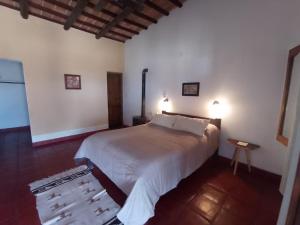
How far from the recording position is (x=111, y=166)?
6.50 feet

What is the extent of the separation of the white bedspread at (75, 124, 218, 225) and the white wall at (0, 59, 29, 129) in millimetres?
3950

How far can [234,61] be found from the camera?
280cm

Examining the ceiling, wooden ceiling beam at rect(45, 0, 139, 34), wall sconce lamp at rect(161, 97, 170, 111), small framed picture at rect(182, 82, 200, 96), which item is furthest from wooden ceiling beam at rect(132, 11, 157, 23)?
wall sconce lamp at rect(161, 97, 170, 111)

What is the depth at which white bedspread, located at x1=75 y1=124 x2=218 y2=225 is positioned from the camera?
5.02ft

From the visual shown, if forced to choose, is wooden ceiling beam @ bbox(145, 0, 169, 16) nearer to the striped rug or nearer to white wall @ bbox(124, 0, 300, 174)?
white wall @ bbox(124, 0, 300, 174)

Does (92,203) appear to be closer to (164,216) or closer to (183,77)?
(164,216)

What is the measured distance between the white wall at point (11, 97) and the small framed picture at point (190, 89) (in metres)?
5.08

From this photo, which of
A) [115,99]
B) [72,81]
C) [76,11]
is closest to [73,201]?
[72,81]

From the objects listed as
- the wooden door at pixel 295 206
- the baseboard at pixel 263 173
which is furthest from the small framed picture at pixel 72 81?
the wooden door at pixel 295 206

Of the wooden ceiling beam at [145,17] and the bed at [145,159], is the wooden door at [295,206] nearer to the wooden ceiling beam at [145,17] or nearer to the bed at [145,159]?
the bed at [145,159]

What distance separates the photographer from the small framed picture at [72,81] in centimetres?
412

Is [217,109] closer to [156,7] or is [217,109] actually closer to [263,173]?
[263,173]

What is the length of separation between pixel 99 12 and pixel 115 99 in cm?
282

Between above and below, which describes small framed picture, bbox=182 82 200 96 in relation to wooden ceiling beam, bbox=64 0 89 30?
below
